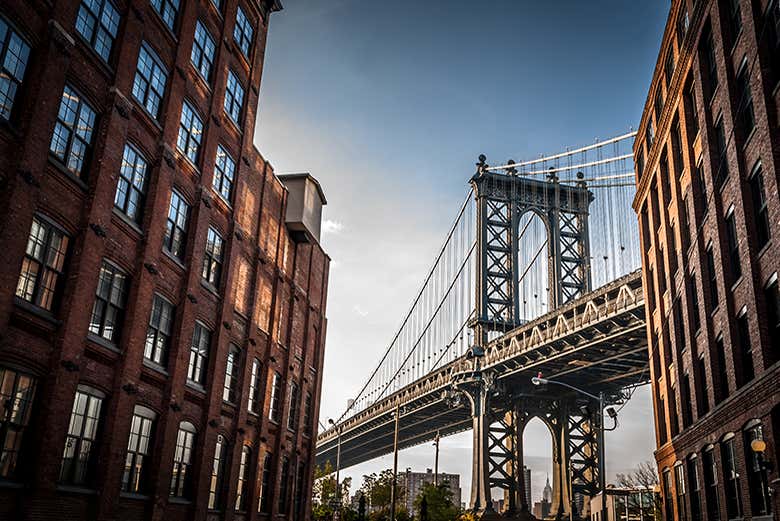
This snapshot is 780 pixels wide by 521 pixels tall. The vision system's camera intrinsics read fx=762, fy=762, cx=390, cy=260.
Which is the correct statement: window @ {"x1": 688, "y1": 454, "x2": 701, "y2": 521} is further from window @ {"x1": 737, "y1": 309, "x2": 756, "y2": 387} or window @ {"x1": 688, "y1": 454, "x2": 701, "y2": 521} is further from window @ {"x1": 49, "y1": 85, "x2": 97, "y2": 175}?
window @ {"x1": 49, "y1": 85, "x2": 97, "y2": 175}

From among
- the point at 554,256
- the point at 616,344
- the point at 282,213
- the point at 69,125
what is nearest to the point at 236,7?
the point at 282,213

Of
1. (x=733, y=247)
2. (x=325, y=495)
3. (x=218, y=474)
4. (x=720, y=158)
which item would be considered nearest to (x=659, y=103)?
(x=720, y=158)

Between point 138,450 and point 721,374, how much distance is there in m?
18.0

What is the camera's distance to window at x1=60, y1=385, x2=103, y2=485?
59.4 ft

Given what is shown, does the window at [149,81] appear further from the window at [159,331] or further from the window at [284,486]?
the window at [284,486]

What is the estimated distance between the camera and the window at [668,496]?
100 feet

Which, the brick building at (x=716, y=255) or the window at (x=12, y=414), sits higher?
the brick building at (x=716, y=255)

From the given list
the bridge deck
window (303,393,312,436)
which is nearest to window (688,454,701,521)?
the bridge deck

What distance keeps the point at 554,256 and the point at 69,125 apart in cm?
5852

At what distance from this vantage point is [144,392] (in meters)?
21.5

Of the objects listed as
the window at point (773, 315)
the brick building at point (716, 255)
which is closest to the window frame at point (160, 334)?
the brick building at point (716, 255)

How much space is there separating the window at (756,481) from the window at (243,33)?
73.0 ft

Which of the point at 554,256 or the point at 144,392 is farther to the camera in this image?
the point at 554,256

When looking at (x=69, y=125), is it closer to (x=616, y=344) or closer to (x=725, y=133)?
(x=725, y=133)
